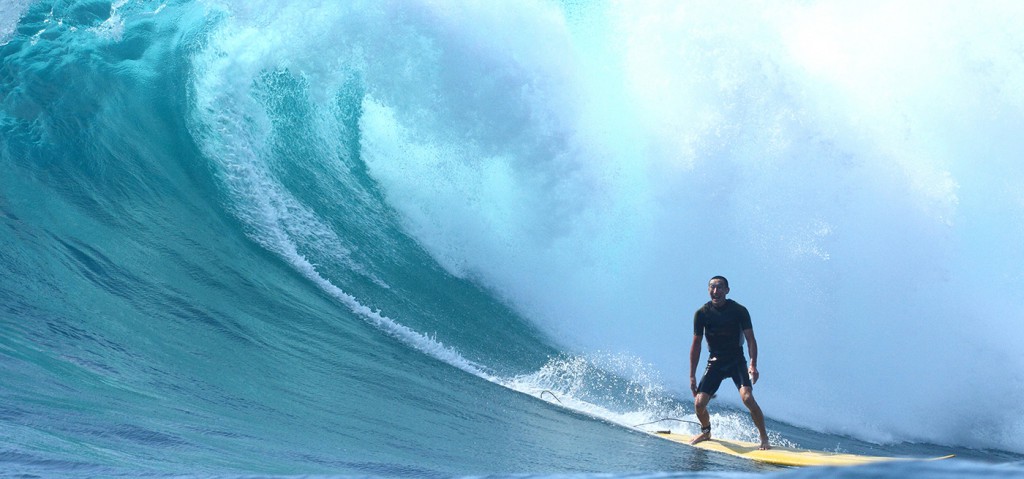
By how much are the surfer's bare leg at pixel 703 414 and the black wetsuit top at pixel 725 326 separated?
40 centimetres

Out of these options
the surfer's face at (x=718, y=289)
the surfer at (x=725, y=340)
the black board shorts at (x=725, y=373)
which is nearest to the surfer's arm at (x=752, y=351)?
the surfer at (x=725, y=340)

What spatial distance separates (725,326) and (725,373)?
0.41 meters

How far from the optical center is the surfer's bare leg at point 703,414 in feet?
23.5

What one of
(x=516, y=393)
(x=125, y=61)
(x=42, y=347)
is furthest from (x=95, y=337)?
(x=125, y=61)

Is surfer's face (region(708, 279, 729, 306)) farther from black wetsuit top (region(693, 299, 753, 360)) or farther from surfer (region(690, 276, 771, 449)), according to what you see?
black wetsuit top (region(693, 299, 753, 360))

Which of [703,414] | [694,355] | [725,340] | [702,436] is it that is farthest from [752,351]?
[702,436]

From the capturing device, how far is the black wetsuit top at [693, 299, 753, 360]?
22.6 feet

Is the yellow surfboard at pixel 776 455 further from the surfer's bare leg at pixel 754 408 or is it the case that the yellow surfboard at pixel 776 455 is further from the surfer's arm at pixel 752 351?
the surfer's arm at pixel 752 351

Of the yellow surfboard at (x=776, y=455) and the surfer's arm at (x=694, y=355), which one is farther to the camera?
the surfer's arm at (x=694, y=355)

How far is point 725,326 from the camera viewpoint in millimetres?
6922

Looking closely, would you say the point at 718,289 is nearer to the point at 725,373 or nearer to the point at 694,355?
the point at 694,355

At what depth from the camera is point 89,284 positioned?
761 cm

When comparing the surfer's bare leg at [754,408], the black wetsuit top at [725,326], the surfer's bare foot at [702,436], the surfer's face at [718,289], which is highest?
the surfer's face at [718,289]

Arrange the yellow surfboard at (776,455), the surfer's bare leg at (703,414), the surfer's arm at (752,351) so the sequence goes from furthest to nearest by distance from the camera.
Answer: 1. the surfer's bare leg at (703,414)
2. the surfer's arm at (752,351)
3. the yellow surfboard at (776,455)
